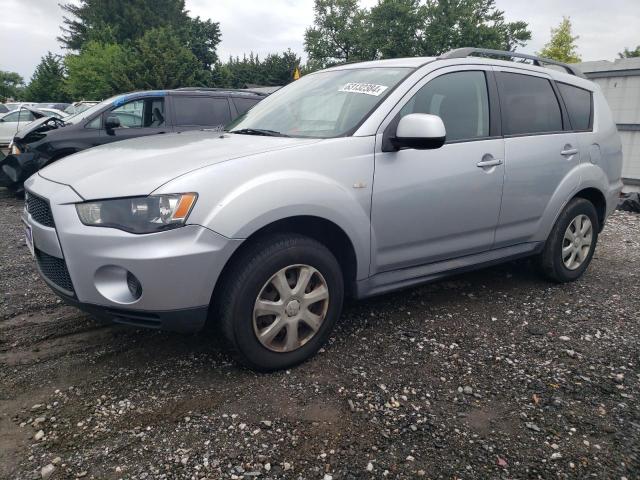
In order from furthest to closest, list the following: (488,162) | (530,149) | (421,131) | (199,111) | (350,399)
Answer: (199,111) → (530,149) → (488,162) → (421,131) → (350,399)

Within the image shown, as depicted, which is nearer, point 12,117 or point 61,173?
point 61,173

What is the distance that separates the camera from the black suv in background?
7.71 metres

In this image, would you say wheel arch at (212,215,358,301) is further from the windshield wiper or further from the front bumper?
the windshield wiper

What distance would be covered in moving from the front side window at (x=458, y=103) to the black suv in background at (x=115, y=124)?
5.01m

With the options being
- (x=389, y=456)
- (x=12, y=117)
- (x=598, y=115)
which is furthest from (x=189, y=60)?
(x=389, y=456)

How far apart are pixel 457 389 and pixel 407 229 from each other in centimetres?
97

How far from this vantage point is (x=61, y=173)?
111 inches

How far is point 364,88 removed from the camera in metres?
3.25

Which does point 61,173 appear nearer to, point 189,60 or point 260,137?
point 260,137

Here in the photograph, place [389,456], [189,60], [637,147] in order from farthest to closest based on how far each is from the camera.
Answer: [189,60] < [637,147] < [389,456]

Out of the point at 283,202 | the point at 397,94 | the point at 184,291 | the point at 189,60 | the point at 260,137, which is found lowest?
the point at 184,291

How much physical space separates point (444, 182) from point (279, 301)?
1325 mm

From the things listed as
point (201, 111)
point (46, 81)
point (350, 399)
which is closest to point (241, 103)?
point (201, 111)

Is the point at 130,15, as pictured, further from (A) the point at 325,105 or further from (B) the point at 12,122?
(A) the point at 325,105
